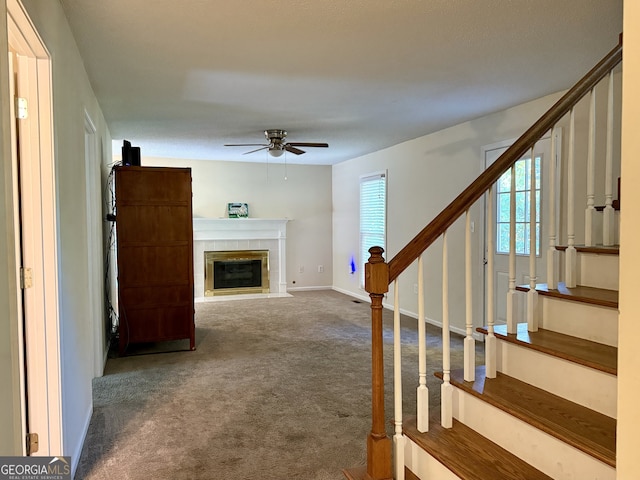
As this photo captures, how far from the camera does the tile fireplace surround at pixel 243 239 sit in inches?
286

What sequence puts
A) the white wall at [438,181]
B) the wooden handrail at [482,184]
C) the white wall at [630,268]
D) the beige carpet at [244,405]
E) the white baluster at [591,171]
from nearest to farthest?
the white wall at [630,268] → the wooden handrail at [482,184] → the white baluster at [591,171] → the beige carpet at [244,405] → the white wall at [438,181]

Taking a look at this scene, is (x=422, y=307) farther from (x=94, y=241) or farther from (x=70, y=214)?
(x=94, y=241)

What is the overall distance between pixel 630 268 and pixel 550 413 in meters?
1.05

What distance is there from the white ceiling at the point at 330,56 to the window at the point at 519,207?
641 mm

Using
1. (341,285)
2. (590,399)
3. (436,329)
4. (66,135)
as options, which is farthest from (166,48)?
(341,285)

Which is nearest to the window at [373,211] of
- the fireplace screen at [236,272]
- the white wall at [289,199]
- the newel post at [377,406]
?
the white wall at [289,199]

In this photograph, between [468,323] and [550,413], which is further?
[468,323]

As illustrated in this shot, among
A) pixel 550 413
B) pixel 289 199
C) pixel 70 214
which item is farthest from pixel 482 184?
pixel 289 199

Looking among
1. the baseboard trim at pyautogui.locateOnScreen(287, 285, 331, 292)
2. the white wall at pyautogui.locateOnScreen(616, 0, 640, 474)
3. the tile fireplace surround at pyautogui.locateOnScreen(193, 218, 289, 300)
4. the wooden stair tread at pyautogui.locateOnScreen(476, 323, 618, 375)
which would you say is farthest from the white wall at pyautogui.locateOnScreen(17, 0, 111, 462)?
the baseboard trim at pyautogui.locateOnScreen(287, 285, 331, 292)

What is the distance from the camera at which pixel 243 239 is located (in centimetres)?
755

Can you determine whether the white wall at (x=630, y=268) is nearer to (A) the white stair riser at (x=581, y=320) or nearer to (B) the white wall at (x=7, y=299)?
(A) the white stair riser at (x=581, y=320)

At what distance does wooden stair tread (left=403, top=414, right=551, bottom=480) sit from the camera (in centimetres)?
157

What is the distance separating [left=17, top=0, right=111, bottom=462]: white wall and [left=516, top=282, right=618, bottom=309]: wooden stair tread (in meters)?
2.28

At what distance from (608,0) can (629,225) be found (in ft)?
6.35
